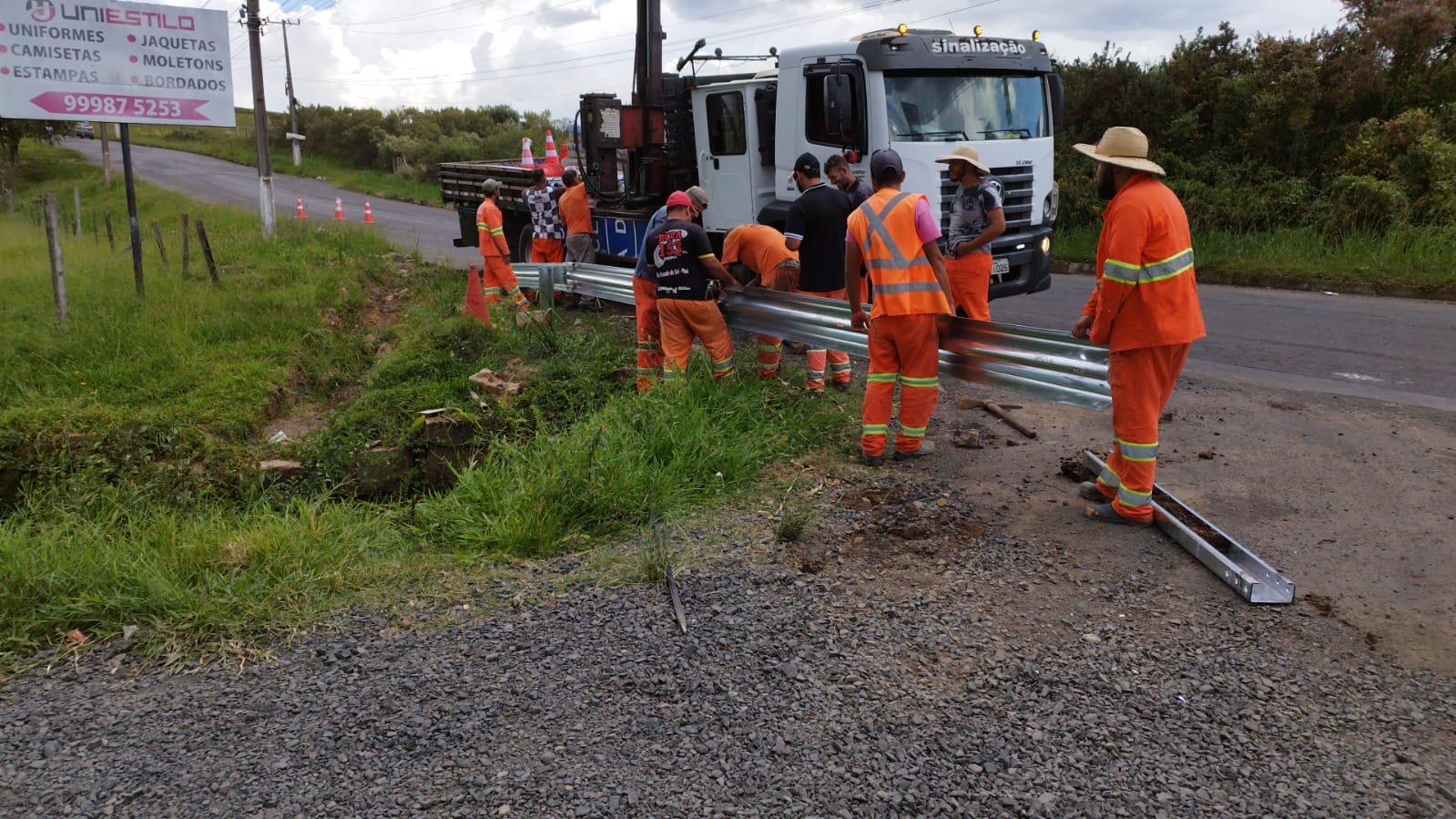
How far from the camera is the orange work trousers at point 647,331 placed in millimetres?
7258

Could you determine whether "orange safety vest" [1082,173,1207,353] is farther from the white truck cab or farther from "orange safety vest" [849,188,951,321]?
the white truck cab

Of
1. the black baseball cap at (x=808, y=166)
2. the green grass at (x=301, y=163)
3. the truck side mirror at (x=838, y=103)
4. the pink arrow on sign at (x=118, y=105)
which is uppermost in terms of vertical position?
the green grass at (x=301, y=163)

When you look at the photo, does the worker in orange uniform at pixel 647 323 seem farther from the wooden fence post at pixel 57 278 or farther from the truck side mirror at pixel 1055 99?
the wooden fence post at pixel 57 278

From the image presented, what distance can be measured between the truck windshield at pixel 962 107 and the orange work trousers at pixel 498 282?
4410 millimetres

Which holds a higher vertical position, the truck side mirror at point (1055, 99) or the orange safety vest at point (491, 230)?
the truck side mirror at point (1055, 99)

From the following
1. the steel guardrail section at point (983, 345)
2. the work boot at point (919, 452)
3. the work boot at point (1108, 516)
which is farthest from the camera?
the work boot at point (919, 452)

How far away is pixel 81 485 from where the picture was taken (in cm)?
607

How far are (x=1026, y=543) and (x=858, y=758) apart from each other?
70.9 inches

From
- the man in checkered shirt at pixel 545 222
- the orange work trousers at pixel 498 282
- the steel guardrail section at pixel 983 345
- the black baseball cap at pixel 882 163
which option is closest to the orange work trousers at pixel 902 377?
the steel guardrail section at pixel 983 345

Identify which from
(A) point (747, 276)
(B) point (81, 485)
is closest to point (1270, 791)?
(A) point (747, 276)

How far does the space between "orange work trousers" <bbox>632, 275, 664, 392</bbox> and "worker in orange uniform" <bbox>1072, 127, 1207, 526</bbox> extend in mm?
3414

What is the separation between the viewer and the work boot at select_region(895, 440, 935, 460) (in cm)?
573

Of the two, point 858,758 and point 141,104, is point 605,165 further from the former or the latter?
point 858,758

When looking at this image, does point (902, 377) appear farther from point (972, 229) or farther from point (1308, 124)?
point (1308, 124)
